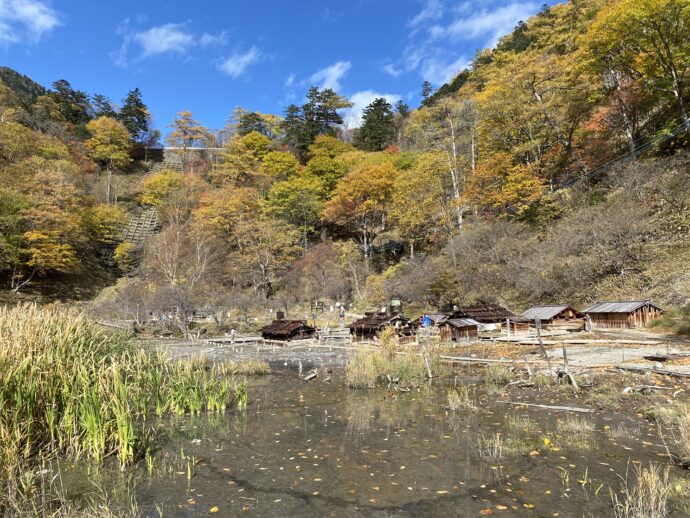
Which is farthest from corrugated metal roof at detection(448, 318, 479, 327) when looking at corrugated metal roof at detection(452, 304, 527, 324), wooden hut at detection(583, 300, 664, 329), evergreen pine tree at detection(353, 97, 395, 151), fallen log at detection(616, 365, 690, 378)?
evergreen pine tree at detection(353, 97, 395, 151)

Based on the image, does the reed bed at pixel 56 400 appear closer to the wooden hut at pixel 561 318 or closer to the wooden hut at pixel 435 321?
the wooden hut at pixel 435 321

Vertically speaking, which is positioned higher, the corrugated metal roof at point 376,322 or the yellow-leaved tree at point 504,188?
the yellow-leaved tree at point 504,188

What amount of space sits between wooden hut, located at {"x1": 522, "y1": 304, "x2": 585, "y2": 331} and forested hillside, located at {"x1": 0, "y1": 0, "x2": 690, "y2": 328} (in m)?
3.30

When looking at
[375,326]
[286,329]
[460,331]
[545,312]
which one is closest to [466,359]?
[460,331]

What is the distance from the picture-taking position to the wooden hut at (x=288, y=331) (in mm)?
27625

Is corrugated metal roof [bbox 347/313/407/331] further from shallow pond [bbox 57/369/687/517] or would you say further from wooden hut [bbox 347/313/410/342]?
shallow pond [bbox 57/369/687/517]

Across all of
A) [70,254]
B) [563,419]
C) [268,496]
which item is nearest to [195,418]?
[268,496]

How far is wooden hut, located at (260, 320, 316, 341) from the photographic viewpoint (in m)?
27.6

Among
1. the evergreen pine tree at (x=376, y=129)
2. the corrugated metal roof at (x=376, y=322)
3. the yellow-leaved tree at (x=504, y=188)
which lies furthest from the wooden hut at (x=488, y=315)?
the evergreen pine tree at (x=376, y=129)

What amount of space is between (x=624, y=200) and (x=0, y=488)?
31859 millimetres

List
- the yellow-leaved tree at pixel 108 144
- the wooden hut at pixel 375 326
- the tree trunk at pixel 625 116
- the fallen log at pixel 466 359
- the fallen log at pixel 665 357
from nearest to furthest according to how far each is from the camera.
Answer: the fallen log at pixel 665 357, the fallen log at pixel 466 359, the wooden hut at pixel 375 326, the tree trunk at pixel 625 116, the yellow-leaved tree at pixel 108 144

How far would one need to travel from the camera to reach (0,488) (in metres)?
4.97

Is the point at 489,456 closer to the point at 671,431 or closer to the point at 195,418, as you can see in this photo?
the point at 671,431

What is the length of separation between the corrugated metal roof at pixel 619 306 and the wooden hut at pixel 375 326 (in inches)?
396
